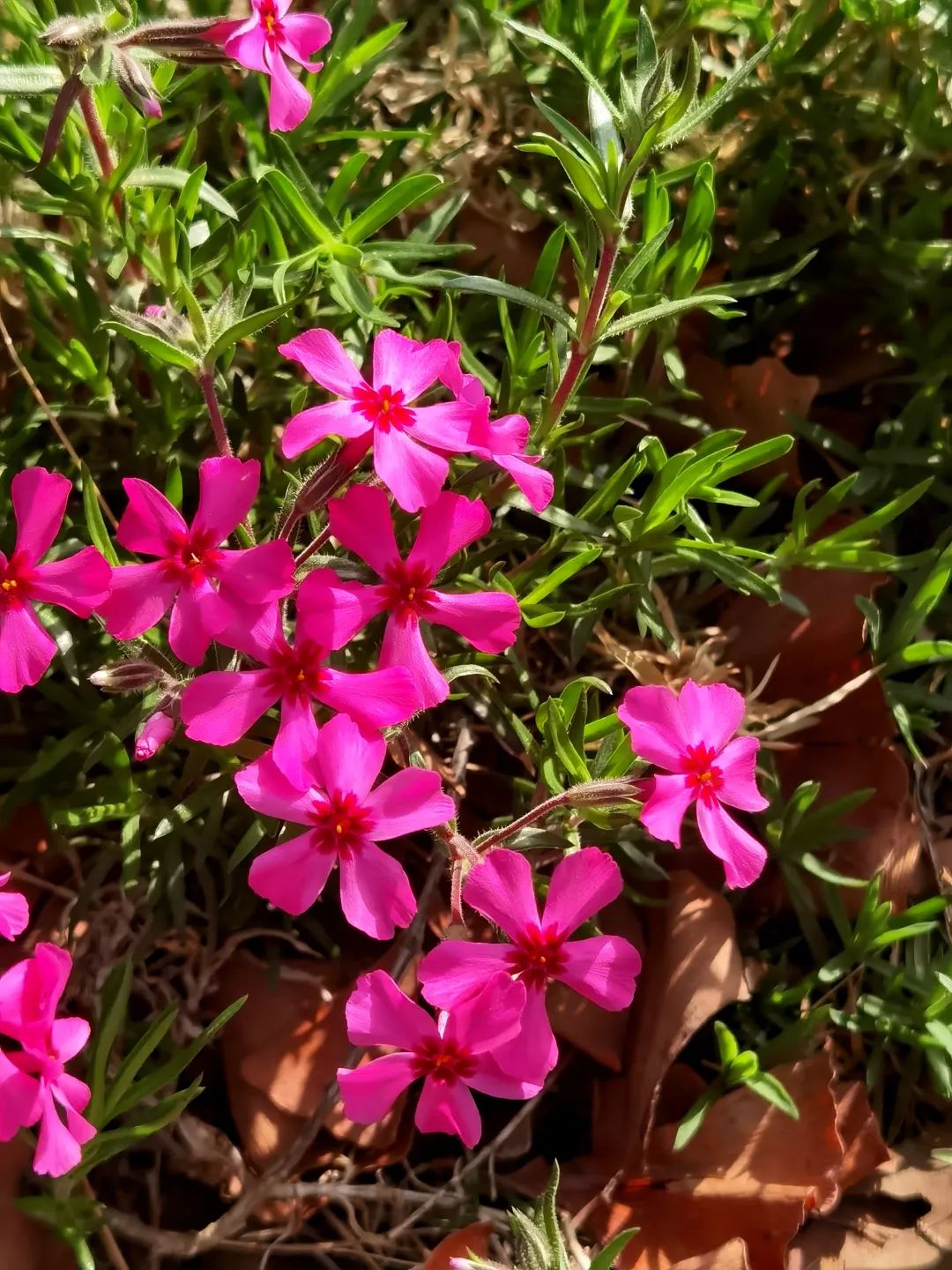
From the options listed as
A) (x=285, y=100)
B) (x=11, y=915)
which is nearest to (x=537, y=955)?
(x=11, y=915)

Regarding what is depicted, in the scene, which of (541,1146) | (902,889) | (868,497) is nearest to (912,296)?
(868,497)

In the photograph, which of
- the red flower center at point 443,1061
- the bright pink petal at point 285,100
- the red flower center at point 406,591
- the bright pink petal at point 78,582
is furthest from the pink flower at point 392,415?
the red flower center at point 443,1061

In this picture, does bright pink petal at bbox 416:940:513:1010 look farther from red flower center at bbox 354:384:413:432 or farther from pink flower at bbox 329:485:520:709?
red flower center at bbox 354:384:413:432

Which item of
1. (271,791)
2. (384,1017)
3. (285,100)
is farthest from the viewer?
(285,100)

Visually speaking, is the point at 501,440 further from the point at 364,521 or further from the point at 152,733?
the point at 152,733

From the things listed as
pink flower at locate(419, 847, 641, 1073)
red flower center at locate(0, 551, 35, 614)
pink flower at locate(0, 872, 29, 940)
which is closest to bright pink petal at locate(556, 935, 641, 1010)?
pink flower at locate(419, 847, 641, 1073)

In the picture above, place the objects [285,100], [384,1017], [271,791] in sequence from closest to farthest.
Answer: [271,791] → [384,1017] → [285,100]
